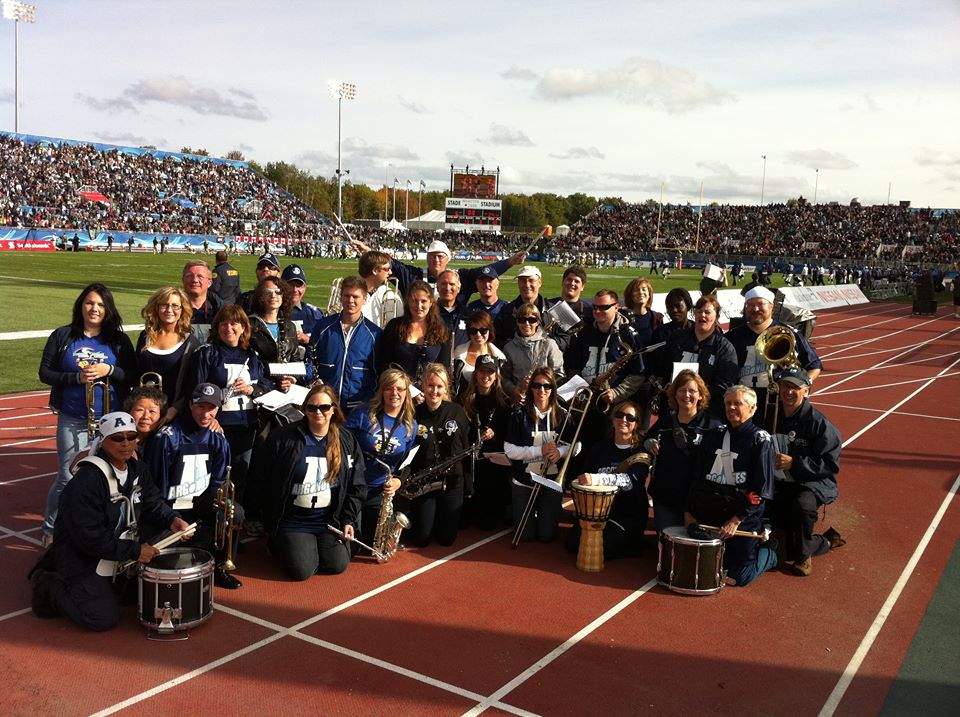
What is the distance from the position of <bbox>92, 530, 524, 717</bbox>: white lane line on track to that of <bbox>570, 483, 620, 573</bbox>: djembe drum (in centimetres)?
100

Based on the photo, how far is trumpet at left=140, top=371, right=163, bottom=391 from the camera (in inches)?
251

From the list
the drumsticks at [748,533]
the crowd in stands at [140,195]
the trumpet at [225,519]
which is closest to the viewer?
the trumpet at [225,519]

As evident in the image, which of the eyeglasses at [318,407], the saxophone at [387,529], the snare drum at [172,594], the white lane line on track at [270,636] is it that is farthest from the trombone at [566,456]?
the snare drum at [172,594]

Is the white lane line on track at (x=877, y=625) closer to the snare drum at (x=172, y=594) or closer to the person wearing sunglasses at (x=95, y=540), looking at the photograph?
the snare drum at (x=172, y=594)

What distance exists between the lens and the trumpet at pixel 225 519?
5727 mm

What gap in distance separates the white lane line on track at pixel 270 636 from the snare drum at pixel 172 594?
398 millimetres

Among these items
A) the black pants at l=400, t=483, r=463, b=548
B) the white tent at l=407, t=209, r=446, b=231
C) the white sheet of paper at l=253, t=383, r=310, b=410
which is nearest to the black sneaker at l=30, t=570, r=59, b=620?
the white sheet of paper at l=253, t=383, r=310, b=410

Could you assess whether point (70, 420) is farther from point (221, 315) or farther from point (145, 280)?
point (145, 280)

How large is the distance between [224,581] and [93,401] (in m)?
1.78

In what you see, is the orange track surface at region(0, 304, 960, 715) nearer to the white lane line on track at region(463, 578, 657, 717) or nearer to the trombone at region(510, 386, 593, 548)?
the white lane line on track at region(463, 578, 657, 717)

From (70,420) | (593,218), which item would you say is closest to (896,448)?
(70,420)

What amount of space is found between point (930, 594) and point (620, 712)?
3253 millimetres

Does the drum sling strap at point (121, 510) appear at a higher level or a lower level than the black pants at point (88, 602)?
higher

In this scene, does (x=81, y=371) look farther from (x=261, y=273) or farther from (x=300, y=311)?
(x=300, y=311)
